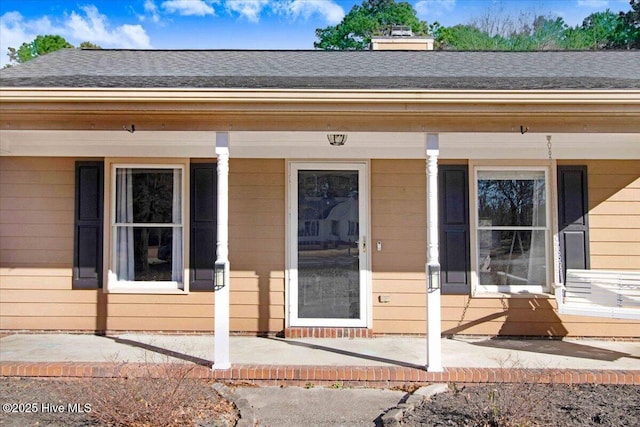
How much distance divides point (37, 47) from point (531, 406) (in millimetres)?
23057

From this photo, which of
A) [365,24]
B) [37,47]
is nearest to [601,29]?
[365,24]

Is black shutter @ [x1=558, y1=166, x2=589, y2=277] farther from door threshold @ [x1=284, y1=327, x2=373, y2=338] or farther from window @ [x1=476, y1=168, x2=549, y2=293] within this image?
door threshold @ [x1=284, y1=327, x2=373, y2=338]

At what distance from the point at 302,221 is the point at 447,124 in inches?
76.8

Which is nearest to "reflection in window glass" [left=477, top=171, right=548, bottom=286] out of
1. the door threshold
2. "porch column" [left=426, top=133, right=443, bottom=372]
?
the door threshold

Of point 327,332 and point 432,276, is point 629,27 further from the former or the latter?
point 432,276

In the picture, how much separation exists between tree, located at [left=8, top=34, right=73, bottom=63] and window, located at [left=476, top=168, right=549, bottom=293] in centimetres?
1960

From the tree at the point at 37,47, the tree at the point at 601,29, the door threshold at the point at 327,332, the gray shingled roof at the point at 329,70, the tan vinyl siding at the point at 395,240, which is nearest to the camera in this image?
the gray shingled roof at the point at 329,70

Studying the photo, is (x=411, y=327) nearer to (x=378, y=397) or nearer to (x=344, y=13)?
(x=378, y=397)

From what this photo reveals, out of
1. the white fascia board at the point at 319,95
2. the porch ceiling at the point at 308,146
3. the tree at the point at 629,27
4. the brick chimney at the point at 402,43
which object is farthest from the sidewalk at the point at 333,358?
the tree at the point at 629,27

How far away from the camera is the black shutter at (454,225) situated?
A: 17.0 feet

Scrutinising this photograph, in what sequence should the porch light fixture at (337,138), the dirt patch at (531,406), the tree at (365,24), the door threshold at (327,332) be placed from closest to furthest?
1. the dirt patch at (531,406)
2. the porch light fixture at (337,138)
3. the door threshold at (327,332)
4. the tree at (365,24)

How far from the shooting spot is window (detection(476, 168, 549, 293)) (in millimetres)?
5266

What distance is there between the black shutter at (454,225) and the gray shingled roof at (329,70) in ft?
3.48

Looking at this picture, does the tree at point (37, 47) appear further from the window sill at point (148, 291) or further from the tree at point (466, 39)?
the window sill at point (148, 291)
